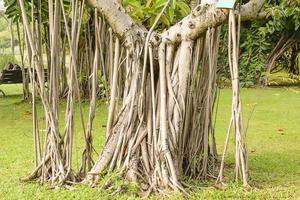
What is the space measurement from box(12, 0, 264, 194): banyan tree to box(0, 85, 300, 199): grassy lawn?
13cm

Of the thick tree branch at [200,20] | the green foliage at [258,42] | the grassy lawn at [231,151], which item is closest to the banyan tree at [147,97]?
the thick tree branch at [200,20]

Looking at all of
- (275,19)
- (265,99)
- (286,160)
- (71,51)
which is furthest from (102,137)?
(275,19)

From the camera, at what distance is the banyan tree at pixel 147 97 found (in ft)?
10.8

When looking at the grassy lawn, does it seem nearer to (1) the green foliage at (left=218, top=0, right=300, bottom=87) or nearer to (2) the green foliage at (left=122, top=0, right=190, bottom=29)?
(2) the green foliage at (left=122, top=0, right=190, bottom=29)

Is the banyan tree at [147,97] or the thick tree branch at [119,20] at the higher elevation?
the thick tree branch at [119,20]

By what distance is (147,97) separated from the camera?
3473mm

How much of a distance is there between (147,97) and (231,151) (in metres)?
1.56

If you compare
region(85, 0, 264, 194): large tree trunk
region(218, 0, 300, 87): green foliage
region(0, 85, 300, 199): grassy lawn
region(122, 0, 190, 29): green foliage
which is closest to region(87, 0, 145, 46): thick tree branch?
region(85, 0, 264, 194): large tree trunk

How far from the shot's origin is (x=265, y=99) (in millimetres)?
8805

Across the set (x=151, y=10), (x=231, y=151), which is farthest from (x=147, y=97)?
(x=231, y=151)

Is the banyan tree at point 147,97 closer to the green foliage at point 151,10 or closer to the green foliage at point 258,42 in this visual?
the green foliage at point 151,10

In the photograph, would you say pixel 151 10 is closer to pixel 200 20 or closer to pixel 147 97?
pixel 200 20

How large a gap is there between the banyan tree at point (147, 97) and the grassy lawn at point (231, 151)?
13 cm

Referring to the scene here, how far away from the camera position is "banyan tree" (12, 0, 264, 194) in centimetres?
329
